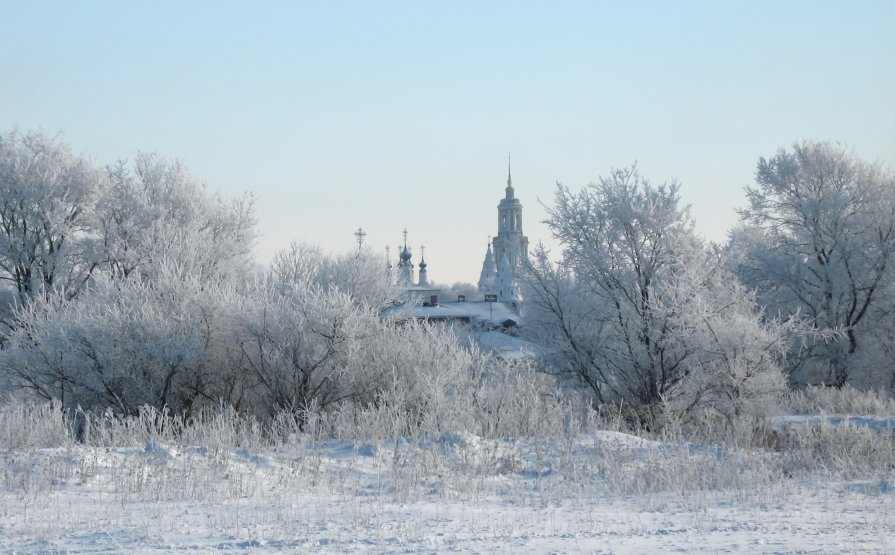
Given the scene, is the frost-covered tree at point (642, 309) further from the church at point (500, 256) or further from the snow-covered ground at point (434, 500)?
the church at point (500, 256)

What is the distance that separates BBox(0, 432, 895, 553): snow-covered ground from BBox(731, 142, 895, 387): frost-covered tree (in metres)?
17.4

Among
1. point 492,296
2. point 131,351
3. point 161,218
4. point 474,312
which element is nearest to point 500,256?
point 492,296

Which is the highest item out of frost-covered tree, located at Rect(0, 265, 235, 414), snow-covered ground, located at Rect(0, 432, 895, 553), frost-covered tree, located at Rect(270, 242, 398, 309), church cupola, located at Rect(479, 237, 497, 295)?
church cupola, located at Rect(479, 237, 497, 295)

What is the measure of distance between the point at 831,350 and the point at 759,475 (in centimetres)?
1906

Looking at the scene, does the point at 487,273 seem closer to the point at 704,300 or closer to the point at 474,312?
the point at 474,312

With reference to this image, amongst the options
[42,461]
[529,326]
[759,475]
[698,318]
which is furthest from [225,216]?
[759,475]

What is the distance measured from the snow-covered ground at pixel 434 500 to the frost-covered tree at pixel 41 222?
22685mm

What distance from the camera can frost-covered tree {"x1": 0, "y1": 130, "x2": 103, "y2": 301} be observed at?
31062 mm

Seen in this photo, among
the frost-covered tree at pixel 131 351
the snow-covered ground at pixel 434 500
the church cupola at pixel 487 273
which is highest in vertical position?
the church cupola at pixel 487 273

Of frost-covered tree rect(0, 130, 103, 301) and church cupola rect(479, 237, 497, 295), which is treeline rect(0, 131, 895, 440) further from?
church cupola rect(479, 237, 497, 295)

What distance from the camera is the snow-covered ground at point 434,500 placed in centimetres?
672

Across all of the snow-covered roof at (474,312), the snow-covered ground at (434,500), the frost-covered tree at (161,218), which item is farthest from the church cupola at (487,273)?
the snow-covered ground at (434,500)

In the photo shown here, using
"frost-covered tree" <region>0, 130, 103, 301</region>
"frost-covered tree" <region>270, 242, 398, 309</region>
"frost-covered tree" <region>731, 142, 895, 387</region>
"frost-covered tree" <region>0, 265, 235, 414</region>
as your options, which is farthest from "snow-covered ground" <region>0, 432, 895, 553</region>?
"frost-covered tree" <region>0, 130, 103, 301</region>

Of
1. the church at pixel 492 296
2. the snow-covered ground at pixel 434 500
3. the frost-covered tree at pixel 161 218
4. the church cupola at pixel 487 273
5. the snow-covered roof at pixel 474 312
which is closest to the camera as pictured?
the snow-covered ground at pixel 434 500
